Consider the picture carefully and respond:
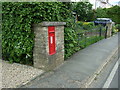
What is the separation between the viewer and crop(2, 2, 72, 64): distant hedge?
3.93 m

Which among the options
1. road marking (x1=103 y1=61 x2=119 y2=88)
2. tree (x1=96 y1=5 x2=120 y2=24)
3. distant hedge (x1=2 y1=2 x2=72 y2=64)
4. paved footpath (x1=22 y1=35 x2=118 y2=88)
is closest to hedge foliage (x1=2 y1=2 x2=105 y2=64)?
distant hedge (x1=2 y1=2 x2=72 y2=64)

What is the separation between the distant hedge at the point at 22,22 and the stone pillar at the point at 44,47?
0.18 metres

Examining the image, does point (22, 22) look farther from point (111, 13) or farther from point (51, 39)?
point (111, 13)

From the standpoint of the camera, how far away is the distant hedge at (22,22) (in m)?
3.93

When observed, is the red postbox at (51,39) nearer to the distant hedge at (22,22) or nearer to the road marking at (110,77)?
the distant hedge at (22,22)

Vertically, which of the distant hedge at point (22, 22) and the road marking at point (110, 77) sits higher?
the distant hedge at point (22, 22)

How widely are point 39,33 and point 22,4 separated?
1.01 m

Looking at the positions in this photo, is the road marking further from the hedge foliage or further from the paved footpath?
the hedge foliage

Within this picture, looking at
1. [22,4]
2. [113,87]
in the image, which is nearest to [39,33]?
[22,4]

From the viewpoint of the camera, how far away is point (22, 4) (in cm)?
394

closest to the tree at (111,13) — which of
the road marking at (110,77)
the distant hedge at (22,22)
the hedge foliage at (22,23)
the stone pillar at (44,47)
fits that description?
the road marking at (110,77)

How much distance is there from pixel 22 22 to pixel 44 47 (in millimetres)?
1050

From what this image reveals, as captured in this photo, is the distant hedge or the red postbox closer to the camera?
the distant hedge

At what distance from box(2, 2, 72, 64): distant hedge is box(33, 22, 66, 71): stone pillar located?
0.18 m
